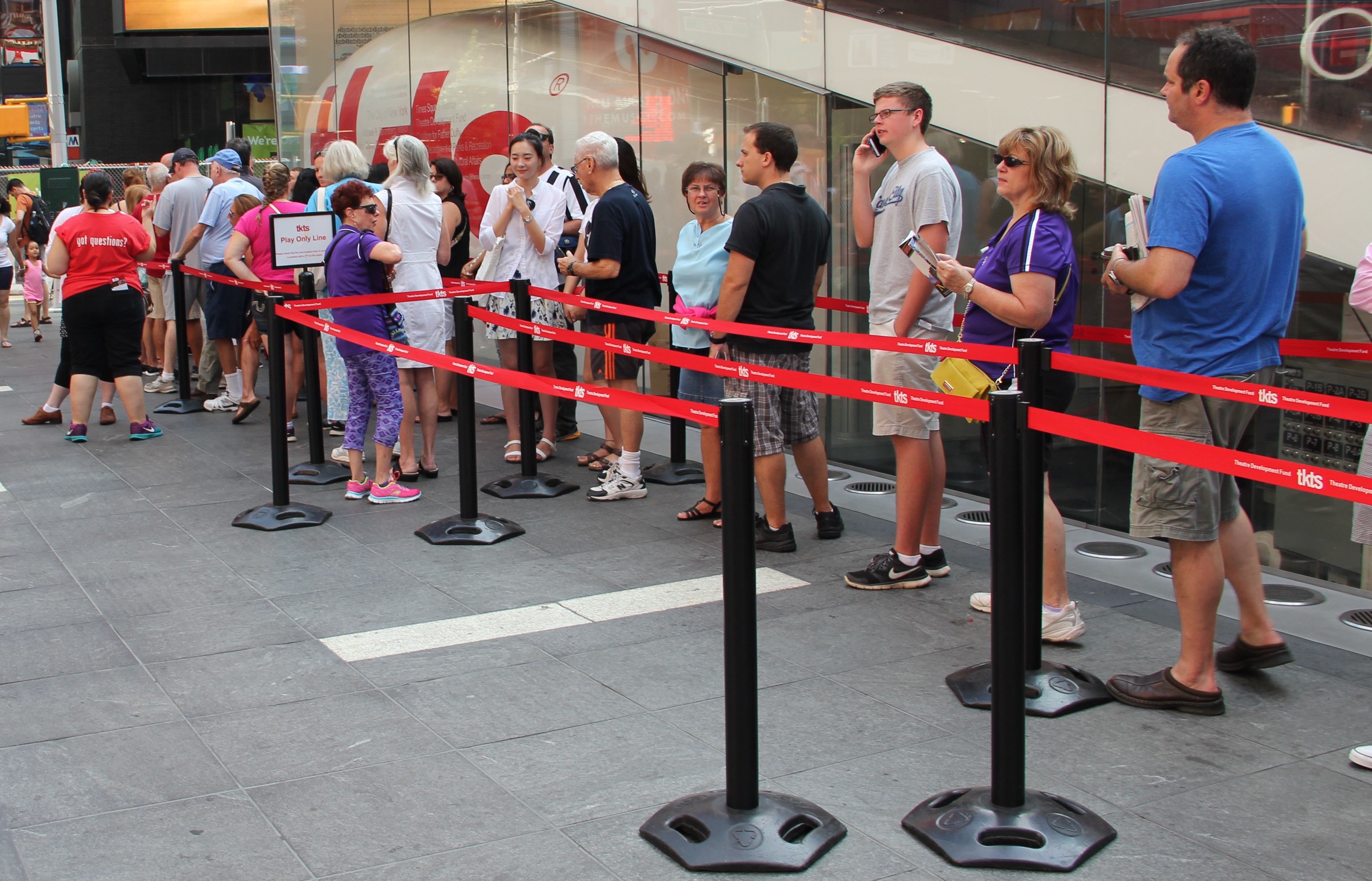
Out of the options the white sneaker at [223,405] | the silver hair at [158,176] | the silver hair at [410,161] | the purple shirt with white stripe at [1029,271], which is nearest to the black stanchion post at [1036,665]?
the purple shirt with white stripe at [1029,271]

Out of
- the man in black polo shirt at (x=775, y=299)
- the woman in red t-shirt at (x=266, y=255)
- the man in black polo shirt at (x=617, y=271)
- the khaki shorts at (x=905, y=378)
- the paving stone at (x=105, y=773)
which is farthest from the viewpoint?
the woman in red t-shirt at (x=266, y=255)

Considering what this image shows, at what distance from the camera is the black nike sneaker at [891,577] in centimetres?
583

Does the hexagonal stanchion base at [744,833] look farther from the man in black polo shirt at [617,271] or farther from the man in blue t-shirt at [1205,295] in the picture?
the man in black polo shirt at [617,271]

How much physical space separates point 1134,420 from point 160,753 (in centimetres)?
495

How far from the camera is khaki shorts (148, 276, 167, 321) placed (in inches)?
497

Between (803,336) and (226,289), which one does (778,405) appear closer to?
(803,336)

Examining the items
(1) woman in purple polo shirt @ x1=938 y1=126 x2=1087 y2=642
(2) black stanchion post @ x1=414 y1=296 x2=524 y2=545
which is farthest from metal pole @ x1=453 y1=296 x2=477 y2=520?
(1) woman in purple polo shirt @ x1=938 y1=126 x2=1087 y2=642

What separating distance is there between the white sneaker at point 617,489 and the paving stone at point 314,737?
3.16 meters

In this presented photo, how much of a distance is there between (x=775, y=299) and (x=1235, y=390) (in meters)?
2.67

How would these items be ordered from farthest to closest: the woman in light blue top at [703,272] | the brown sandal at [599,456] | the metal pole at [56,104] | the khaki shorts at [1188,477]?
the metal pole at [56,104], the brown sandal at [599,456], the woman in light blue top at [703,272], the khaki shorts at [1188,477]

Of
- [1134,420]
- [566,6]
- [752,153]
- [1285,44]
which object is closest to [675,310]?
[752,153]

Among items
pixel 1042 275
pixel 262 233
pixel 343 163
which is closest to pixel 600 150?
pixel 343 163

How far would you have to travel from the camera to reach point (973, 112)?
745 centimetres

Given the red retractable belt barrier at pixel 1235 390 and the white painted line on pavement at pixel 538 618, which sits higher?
the red retractable belt barrier at pixel 1235 390
